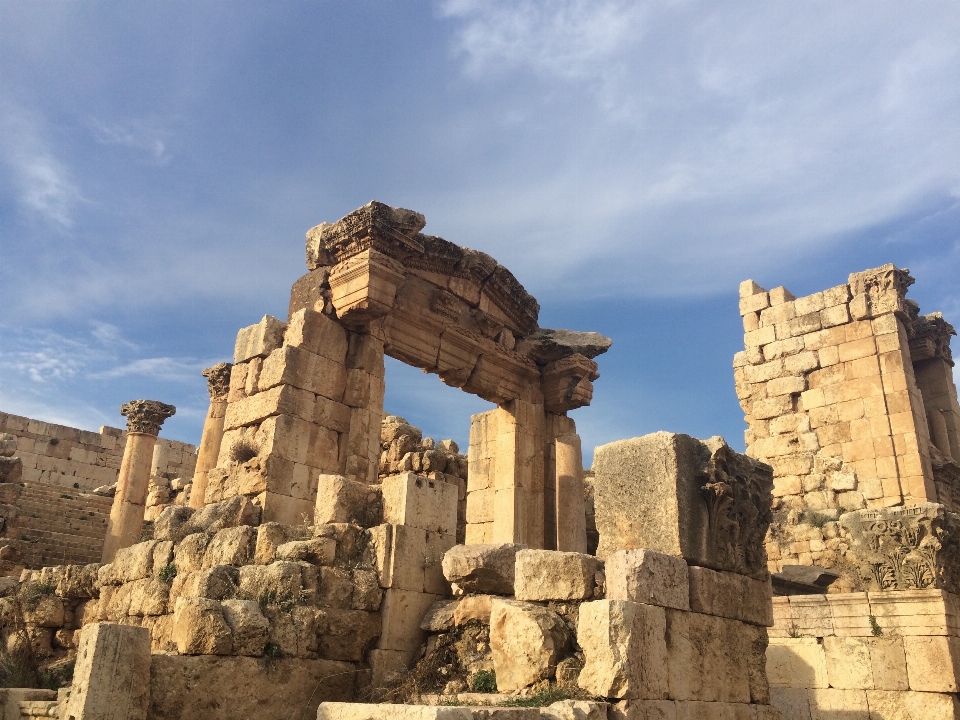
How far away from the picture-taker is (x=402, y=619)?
21.2ft

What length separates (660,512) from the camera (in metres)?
5.75

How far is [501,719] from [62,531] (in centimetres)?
1736


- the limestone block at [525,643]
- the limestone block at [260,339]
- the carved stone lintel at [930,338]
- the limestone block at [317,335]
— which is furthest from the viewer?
the carved stone lintel at [930,338]

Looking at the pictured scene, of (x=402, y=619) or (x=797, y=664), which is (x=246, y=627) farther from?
(x=797, y=664)

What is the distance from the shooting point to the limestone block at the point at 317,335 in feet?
33.8

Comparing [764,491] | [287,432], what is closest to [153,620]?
[287,432]

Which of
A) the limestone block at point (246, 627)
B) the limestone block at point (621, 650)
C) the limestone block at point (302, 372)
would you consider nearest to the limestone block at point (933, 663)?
the limestone block at point (621, 650)

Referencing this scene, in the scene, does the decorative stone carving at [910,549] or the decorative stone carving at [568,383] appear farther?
the decorative stone carving at [568,383]

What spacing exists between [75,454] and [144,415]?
11.0 metres

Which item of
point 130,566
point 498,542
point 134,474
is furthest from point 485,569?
point 134,474

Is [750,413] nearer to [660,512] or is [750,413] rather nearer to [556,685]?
[660,512]

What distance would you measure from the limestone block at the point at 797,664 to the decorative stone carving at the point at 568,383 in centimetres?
552

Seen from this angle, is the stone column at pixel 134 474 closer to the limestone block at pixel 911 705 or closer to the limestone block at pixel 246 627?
the limestone block at pixel 246 627

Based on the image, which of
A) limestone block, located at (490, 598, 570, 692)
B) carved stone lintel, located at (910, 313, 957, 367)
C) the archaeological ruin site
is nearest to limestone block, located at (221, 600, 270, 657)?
the archaeological ruin site
